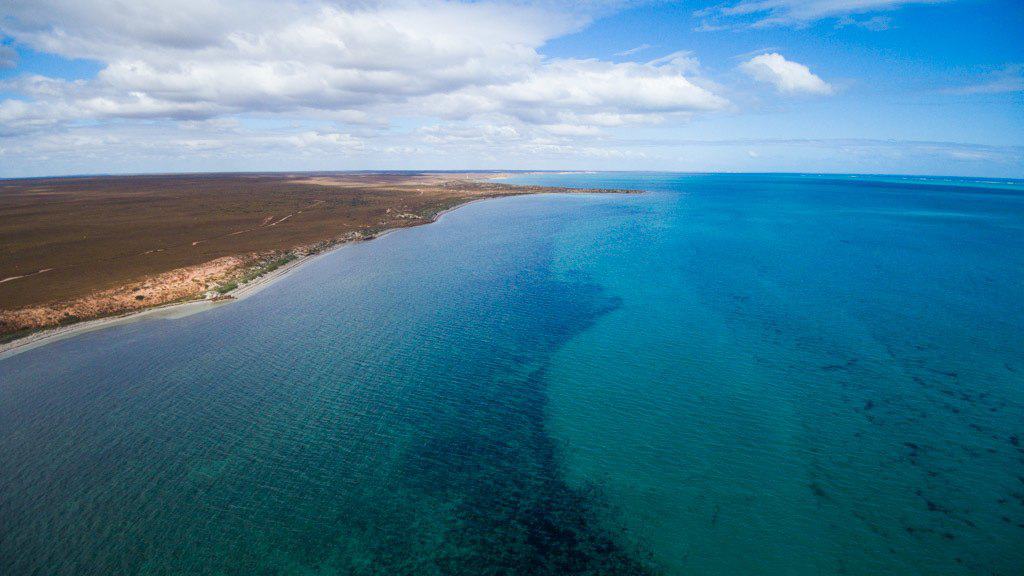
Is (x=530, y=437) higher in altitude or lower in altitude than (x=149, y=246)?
lower

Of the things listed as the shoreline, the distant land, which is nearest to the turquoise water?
the shoreline

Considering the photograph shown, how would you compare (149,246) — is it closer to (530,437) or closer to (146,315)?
(146,315)

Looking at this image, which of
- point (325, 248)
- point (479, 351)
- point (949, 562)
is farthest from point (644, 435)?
point (325, 248)

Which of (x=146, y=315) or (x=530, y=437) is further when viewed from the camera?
(x=146, y=315)

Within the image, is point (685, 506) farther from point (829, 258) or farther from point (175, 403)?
point (829, 258)

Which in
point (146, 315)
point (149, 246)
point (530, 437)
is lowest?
point (530, 437)

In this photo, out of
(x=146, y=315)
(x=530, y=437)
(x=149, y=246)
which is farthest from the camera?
(x=149, y=246)

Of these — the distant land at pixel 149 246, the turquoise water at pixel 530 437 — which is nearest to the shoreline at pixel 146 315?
the distant land at pixel 149 246

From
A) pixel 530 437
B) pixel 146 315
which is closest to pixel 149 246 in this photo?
pixel 146 315

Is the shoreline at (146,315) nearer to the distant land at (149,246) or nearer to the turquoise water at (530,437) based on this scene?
the distant land at (149,246)

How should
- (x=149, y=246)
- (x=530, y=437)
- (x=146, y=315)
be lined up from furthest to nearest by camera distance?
1. (x=149, y=246)
2. (x=146, y=315)
3. (x=530, y=437)
